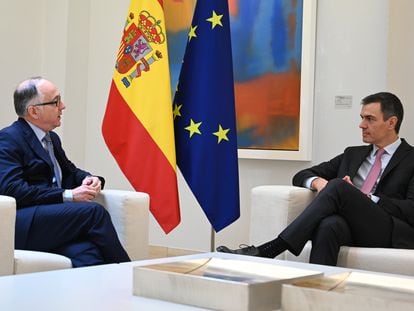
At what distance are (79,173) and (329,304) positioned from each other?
2681mm

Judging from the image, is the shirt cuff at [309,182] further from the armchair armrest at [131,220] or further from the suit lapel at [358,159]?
the armchair armrest at [131,220]

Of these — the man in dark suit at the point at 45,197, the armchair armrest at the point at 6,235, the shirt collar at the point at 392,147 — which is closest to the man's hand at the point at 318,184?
the shirt collar at the point at 392,147

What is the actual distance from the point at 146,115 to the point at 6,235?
5.43 ft

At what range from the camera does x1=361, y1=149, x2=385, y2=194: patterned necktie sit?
3.95 metres

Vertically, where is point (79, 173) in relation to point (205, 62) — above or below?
below

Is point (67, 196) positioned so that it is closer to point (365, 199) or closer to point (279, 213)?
point (279, 213)

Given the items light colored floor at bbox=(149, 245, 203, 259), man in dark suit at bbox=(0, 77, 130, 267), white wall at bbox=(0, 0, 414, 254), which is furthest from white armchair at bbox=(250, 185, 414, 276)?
light colored floor at bbox=(149, 245, 203, 259)

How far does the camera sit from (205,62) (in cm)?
426

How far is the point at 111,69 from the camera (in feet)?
19.2

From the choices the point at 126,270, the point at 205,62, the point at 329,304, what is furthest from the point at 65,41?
the point at 329,304

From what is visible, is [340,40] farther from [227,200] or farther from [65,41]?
[65,41]

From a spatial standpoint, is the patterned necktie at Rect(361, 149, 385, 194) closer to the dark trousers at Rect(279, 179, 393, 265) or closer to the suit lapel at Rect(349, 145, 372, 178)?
the suit lapel at Rect(349, 145, 372, 178)

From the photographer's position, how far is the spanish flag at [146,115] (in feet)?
13.9

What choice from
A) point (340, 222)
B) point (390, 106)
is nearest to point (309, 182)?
point (340, 222)
